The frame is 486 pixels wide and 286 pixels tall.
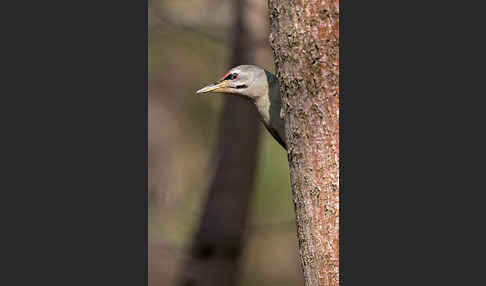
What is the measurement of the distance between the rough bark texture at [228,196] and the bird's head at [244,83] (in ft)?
9.79

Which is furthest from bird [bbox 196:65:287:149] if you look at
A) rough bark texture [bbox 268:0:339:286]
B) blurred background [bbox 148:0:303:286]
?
blurred background [bbox 148:0:303:286]

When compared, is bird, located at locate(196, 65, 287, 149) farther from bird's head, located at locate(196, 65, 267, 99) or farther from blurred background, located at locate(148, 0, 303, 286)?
blurred background, located at locate(148, 0, 303, 286)

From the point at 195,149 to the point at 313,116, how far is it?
5.02 metres

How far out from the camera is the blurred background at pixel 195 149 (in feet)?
23.5

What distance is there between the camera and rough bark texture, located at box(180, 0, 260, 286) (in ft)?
23.3

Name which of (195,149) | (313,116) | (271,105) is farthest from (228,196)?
(313,116)

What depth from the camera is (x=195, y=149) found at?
26.3ft

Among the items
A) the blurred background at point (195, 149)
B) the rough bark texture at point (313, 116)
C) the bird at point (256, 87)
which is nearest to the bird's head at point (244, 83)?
the bird at point (256, 87)

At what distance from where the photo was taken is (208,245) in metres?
7.23

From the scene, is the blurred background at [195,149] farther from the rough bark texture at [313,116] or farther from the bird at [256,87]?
the rough bark texture at [313,116]

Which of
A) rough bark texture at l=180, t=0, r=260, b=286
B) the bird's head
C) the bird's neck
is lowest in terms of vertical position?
rough bark texture at l=180, t=0, r=260, b=286

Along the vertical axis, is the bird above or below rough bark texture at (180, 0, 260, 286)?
above

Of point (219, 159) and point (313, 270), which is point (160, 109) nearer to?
point (219, 159)

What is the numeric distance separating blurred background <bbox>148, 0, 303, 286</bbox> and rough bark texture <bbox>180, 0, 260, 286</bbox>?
13cm
